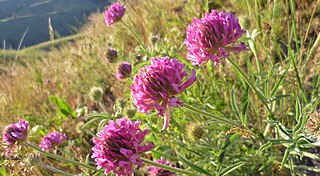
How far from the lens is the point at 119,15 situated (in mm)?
2971

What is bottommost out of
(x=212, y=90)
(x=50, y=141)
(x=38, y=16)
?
(x=50, y=141)

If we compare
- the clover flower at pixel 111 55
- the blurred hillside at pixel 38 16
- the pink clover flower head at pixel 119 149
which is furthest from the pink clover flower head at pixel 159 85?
the blurred hillside at pixel 38 16

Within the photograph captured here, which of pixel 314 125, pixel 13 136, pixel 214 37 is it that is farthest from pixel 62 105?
pixel 314 125

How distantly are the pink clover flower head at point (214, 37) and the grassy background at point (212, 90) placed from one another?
1.07ft

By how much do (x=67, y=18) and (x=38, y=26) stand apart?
13.7 feet

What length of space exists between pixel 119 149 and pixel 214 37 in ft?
2.27

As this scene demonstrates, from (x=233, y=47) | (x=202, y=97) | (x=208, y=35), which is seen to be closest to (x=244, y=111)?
(x=233, y=47)

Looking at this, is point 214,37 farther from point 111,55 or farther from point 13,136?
point 111,55

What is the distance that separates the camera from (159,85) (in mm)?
1426

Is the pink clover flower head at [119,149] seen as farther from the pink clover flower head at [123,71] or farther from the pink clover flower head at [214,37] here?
the pink clover flower head at [123,71]

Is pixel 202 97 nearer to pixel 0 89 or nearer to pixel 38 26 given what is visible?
pixel 0 89

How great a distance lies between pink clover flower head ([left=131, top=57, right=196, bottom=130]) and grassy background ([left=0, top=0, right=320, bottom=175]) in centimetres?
30

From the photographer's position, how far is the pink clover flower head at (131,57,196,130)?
4.67 ft

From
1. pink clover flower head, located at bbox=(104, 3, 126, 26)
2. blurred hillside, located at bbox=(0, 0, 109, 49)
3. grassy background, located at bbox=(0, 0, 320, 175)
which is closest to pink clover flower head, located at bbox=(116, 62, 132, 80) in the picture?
grassy background, located at bbox=(0, 0, 320, 175)
